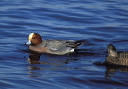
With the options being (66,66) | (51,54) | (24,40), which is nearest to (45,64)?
(66,66)

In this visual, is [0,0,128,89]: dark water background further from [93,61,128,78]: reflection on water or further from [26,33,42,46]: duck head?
[26,33,42,46]: duck head

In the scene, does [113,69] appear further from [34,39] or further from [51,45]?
[34,39]

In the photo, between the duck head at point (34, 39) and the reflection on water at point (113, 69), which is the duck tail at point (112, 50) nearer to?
the reflection on water at point (113, 69)

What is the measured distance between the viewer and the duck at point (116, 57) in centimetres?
1036

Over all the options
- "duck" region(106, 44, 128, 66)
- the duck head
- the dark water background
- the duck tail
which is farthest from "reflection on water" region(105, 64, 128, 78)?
the duck head

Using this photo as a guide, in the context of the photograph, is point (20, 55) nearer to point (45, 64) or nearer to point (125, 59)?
point (45, 64)

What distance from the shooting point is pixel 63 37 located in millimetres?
13102

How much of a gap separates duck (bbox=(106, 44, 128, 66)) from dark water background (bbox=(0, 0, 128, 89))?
249 mm

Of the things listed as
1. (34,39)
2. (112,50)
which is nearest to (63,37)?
(34,39)

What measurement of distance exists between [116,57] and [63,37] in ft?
9.60

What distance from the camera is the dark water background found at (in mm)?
8984

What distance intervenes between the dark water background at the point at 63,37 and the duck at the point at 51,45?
10.3 inches

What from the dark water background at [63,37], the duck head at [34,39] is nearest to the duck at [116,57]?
the dark water background at [63,37]

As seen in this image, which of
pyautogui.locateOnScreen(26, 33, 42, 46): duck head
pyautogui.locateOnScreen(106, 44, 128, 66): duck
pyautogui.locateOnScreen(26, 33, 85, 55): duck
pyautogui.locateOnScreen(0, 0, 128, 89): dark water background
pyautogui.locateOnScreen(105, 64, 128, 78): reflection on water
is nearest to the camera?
pyautogui.locateOnScreen(0, 0, 128, 89): dark water background
